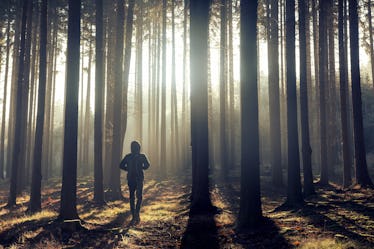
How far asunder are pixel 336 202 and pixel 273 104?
7323mm

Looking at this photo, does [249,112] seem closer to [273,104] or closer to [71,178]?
[71,178]

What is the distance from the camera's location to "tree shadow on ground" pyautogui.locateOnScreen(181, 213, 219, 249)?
22.2 ft

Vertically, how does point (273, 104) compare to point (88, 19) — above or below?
below

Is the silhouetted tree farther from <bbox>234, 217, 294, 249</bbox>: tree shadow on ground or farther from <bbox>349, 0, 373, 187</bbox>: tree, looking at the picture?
<bbox>349, 0, 373, 187</bbox>: tree

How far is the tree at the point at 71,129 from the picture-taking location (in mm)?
9039

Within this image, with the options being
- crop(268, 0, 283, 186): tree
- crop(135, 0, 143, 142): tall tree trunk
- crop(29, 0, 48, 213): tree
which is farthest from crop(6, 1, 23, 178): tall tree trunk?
crop(268, 0, 283, 186): tree

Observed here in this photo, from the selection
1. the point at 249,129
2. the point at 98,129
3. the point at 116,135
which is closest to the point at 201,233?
the point at 249,129

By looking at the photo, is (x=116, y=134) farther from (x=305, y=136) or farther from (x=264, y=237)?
(x=264, y=237)

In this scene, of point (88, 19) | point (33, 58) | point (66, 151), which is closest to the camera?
point (66, 151)

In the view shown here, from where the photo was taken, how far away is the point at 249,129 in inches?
309

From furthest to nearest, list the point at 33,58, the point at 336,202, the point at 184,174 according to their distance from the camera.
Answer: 1. the point at 184,174
2. the point at 33,58
3. the point at 336,202

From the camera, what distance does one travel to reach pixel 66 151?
29.5 ft

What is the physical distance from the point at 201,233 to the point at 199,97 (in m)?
4.76

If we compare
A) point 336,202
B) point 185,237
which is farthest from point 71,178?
point 336,202
